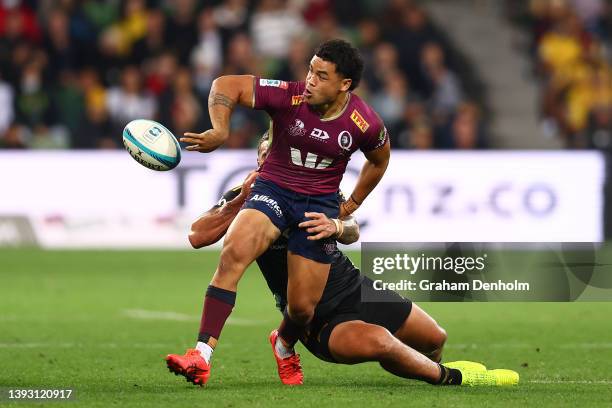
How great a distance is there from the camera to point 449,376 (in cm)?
755

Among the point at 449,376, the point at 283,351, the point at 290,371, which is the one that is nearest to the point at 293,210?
the point at 283,351

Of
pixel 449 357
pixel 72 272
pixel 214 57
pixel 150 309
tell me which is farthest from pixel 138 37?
pixel 449 357

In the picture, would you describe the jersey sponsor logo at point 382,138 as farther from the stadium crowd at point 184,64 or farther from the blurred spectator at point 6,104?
the blurred spectator at point 6,104

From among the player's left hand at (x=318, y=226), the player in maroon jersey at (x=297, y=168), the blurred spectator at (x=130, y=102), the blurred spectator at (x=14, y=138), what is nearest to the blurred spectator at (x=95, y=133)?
the blurred spectator at (x=130, y=102)

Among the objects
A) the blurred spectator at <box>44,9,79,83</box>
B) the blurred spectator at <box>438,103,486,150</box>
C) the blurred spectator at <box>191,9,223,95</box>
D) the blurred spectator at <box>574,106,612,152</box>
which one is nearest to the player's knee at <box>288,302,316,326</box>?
the blurred spectator at <box>438,103,486,150</box>

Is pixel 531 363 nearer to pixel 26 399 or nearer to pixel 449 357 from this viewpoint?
pixel 449 357

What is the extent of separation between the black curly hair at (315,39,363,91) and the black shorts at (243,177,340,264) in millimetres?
693

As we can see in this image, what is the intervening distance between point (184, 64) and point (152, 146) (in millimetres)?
12071

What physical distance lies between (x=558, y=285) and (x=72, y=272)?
7.82m

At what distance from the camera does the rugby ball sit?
24.7 ft

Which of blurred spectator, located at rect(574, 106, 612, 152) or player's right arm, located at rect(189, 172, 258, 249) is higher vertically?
player's right arm, located at rect(189, 172, 258, 249)

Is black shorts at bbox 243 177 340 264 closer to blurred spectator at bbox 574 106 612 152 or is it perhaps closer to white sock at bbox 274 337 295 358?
white sock at bbox 274 337 295 358

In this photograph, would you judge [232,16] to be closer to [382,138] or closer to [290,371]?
[382,138]

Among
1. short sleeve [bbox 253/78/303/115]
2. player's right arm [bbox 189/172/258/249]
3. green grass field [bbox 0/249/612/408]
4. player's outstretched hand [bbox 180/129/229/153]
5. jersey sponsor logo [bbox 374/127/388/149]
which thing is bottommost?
green grass field [bbox 0/249/612/408]
